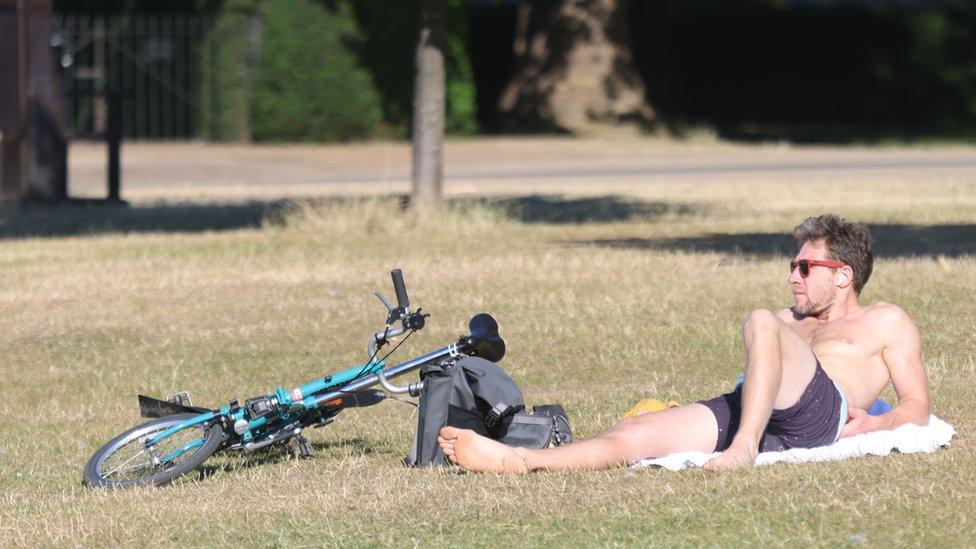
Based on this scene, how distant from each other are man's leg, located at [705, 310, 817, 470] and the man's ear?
0.50m

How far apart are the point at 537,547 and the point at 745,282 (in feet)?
21.2

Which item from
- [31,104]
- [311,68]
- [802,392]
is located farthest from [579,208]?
[802,392]

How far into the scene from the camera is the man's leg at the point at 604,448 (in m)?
6.53

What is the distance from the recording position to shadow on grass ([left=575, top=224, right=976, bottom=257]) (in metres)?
13.3

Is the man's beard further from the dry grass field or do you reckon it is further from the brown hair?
the dry grass field

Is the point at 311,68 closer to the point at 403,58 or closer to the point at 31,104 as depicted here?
the point at 403,58

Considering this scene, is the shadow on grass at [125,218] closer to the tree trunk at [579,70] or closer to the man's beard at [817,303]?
the man's beard at [817,303]

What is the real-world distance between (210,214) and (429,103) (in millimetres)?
3276

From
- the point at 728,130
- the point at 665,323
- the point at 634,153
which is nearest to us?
the point at 665,323

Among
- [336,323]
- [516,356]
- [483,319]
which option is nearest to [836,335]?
[483,319]

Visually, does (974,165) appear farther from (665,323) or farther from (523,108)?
(665,323)

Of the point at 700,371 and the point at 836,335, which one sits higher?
the point at 836,335

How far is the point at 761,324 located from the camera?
6.25 m

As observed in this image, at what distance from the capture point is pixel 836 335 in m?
6.73
